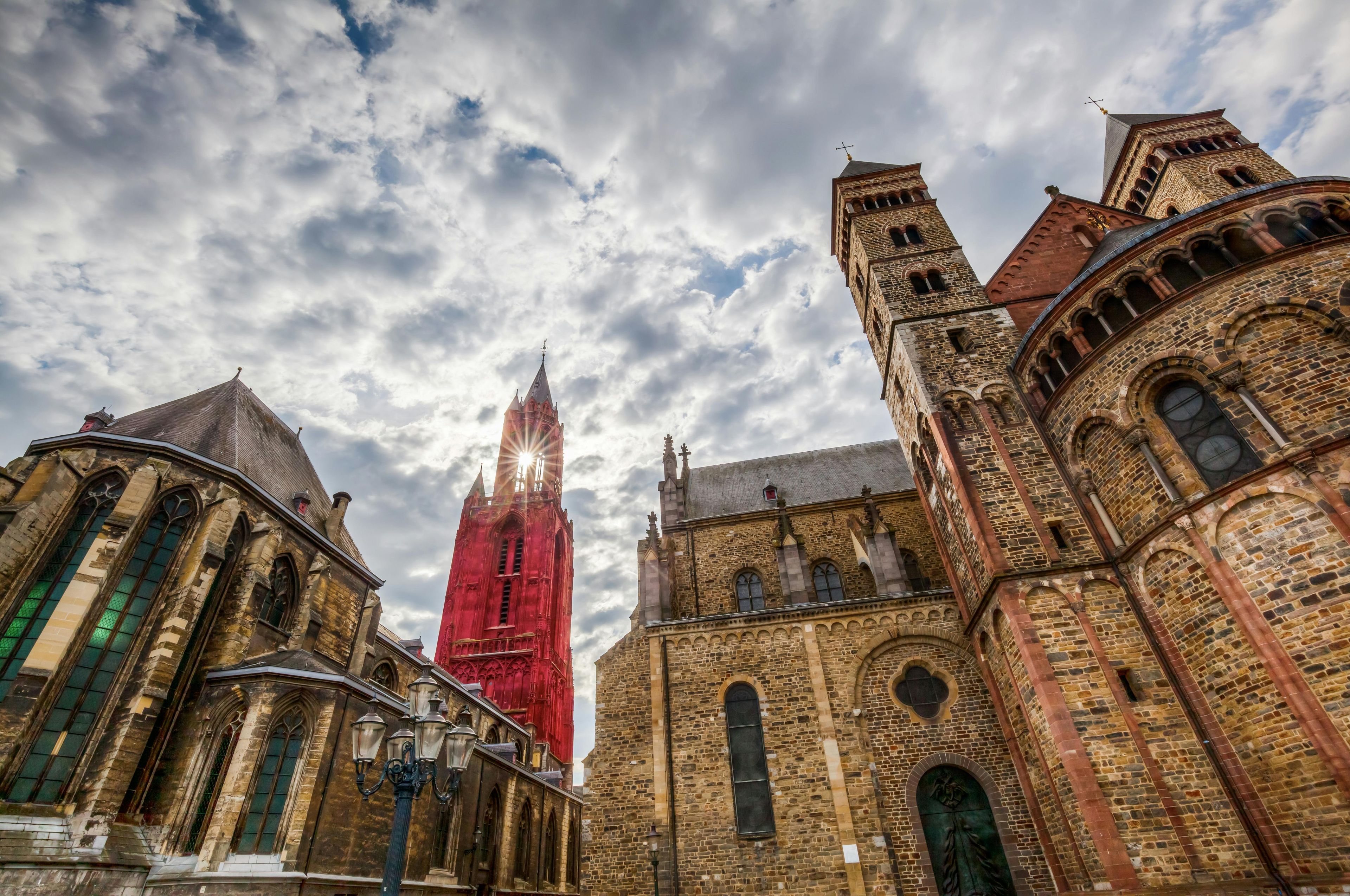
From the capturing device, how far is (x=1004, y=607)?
40.6ft

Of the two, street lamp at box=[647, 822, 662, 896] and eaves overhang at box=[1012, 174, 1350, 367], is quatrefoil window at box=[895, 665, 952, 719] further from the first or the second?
eaves overhang at box=[1012, 174, 1350, 367]

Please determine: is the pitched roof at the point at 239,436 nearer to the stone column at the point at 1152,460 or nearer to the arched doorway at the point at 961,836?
the arched doorway at the point at 961,836

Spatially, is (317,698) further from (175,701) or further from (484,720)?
(484,720)

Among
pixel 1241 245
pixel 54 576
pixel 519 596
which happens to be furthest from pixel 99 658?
pixel 519 596

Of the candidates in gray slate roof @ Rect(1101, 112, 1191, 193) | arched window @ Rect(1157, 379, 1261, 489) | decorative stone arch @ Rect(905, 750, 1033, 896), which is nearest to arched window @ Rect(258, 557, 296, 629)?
decorative stone arch @ Rect(905, 750, 1033, 896)

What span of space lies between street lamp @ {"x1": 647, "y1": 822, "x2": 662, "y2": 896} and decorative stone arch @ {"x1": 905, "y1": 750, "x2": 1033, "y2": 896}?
600 cm

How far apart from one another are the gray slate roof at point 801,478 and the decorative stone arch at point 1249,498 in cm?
1126

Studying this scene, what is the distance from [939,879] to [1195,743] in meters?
6.57

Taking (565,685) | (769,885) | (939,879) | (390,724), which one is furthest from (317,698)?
(565,685)

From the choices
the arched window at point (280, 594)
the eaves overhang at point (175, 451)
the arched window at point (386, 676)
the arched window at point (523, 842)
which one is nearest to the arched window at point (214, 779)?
the arched window at point (280, 594)

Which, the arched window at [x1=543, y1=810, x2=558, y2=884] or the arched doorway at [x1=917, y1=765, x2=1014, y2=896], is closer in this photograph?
the arched doorway at [x1=917, y1=765, x2=1014, y2=896]

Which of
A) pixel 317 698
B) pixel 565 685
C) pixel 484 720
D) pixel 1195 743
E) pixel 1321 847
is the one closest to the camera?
pixel 1321 847

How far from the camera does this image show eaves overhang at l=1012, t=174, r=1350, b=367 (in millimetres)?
11797

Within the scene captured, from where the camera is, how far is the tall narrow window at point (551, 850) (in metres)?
25.0
